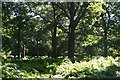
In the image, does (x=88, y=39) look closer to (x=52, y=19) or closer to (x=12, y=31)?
(x=52, y=19)

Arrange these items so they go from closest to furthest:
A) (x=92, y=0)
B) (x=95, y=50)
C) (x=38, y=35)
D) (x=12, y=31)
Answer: (x=92, y=0)
(x=12, y=31)
(x=38, y=35)
(x=95, y=50)

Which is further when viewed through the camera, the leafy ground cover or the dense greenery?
the dense greenery

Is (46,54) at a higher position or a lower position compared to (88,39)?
lower

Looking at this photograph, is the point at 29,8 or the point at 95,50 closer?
the point at 29,8

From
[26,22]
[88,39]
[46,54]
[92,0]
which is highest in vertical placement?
[92,0]

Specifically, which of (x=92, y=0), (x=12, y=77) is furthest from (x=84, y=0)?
(x=12, y=77)

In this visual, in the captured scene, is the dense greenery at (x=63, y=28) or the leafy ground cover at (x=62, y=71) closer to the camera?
the leafy ground cover at (x=62, y=71)

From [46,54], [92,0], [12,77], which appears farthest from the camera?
[46,54]

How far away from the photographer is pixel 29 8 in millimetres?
18516

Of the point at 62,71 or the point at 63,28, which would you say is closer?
the point at 62,71

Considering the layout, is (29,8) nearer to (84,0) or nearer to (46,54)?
(84,0)

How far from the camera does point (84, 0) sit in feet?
50.9

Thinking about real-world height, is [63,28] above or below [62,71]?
above

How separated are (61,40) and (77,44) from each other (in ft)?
5.71
